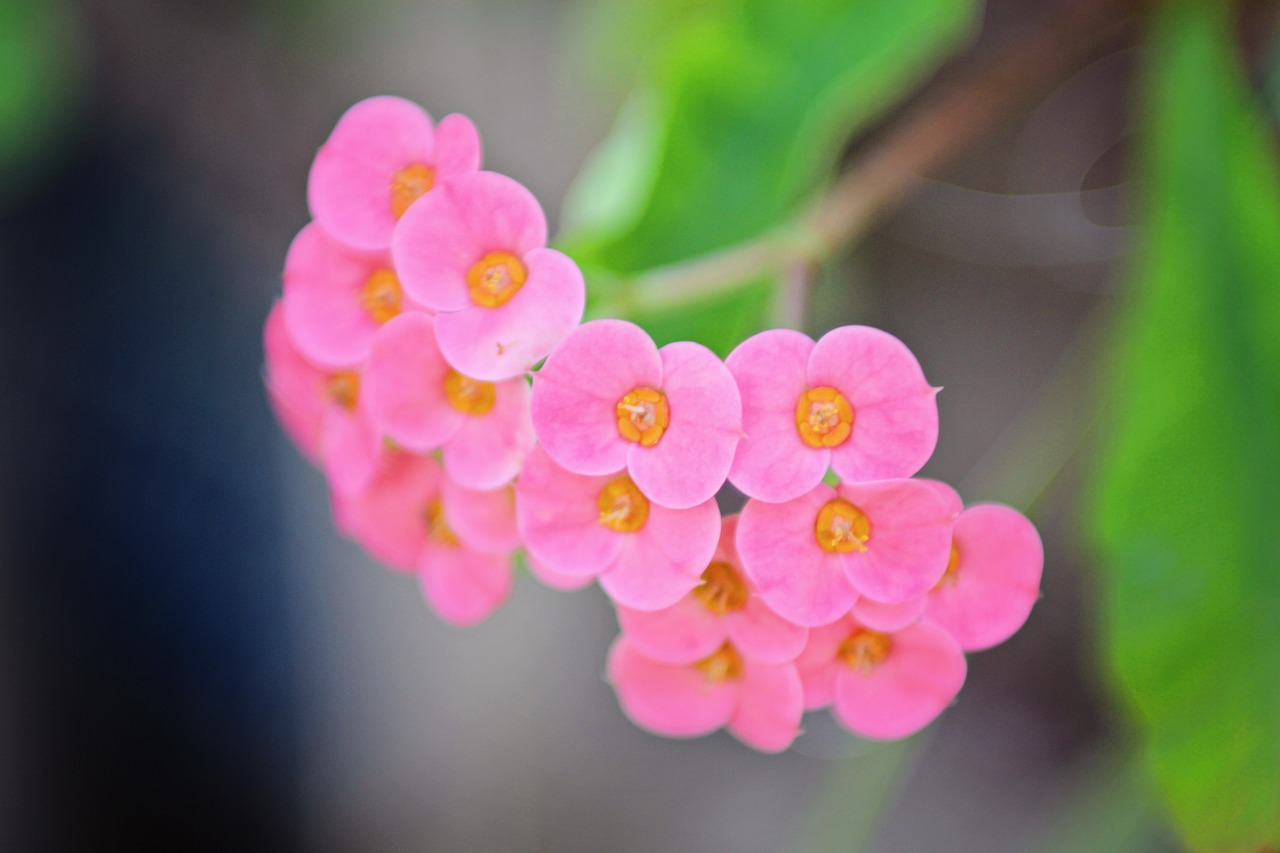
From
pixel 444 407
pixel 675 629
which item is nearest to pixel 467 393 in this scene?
pixel 444 407

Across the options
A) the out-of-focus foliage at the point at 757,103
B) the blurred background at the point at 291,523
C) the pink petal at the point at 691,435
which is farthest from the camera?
the blurred background at the point at 291,523

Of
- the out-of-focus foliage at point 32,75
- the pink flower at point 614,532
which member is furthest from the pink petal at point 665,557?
the out-of-focus foliage at point 32,75

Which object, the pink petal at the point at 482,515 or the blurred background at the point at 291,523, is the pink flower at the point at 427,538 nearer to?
the pink petal at the point at 482,515

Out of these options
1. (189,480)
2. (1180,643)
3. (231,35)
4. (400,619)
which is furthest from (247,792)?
(1180,643)

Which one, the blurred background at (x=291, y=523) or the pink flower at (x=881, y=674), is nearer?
the pink flower at (x=881, y=674)

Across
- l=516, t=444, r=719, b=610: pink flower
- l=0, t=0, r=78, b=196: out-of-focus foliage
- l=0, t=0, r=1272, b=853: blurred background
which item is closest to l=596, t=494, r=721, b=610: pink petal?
l=516, t=444, r=719, b=610: pink flower

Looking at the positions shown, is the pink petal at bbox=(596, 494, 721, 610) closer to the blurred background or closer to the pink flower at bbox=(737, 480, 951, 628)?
the pink flower at bbox=(737, 480, 951, 628)

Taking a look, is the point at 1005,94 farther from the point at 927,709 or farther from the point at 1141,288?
the point at 927,709
